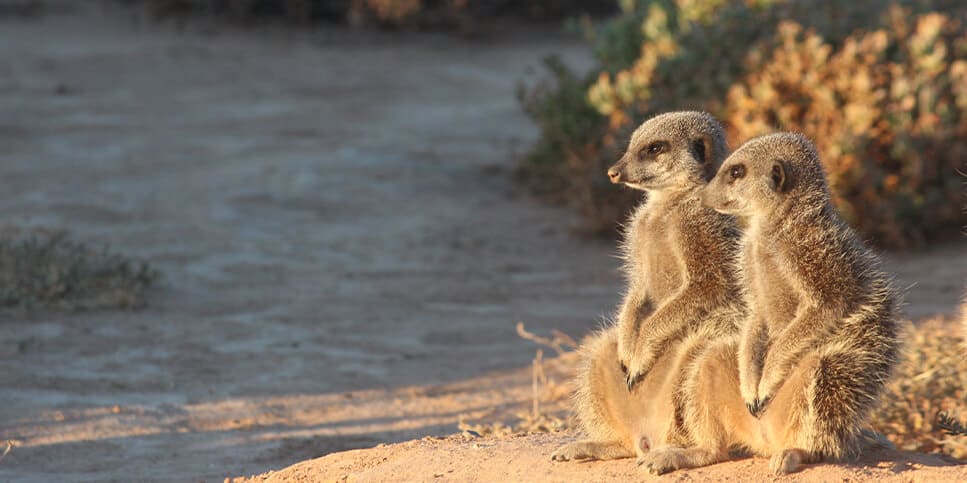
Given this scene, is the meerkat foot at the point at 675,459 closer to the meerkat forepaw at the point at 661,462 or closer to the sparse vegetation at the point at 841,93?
the meerkat forepaw at the point at 661,462

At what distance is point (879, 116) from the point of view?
9125 mm

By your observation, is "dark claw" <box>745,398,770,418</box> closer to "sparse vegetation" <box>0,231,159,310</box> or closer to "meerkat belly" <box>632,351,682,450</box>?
"meerkat belly" <box>632,351,682,450</box>

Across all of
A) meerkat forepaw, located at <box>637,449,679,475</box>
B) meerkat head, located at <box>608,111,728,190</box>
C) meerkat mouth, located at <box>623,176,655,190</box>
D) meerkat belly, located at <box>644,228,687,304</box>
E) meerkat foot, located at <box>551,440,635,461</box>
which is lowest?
meerkat foot, located at <box>551,440,635,461</box>

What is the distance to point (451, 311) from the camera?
845 cm

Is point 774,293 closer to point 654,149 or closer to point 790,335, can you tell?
point 790,335

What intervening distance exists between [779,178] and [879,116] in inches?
221

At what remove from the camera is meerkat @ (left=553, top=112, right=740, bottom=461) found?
4168 mm

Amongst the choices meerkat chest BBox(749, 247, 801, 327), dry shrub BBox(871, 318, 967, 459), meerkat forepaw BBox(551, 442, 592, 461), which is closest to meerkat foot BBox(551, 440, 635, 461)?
meerkat forepaw BBox(551, 442, 592, 461)

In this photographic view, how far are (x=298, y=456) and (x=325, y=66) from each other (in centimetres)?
1209

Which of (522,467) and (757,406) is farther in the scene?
(522,467)

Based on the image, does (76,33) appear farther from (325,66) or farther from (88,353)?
(88,353)

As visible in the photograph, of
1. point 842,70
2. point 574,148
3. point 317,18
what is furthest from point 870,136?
point 317,18

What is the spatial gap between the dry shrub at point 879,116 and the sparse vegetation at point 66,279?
4478mm

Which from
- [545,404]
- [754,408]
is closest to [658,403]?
[754,408]
